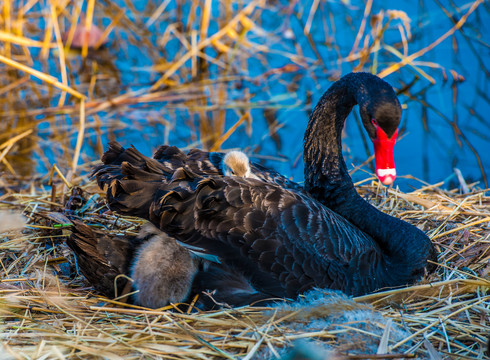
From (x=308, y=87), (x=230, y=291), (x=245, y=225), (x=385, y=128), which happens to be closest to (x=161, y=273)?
(x=230, y=291)

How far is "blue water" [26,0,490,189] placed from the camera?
474 cm

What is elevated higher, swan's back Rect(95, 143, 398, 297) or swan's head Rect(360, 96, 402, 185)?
swan's head Rect(360, 96, 402, 185)

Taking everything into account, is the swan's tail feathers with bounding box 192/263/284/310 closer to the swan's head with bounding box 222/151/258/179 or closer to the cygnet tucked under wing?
the cygnet tucked under wing

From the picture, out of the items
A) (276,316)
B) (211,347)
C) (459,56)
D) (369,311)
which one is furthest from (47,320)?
(459,56)

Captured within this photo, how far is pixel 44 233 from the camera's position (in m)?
3.07

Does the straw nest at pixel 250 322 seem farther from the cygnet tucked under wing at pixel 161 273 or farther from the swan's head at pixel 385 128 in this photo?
the swan's head at pixel 385 128

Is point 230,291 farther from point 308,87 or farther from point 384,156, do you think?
point 308,87

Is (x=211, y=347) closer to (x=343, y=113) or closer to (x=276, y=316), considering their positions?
(x=276, y=316)

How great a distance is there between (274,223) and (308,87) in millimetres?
3457

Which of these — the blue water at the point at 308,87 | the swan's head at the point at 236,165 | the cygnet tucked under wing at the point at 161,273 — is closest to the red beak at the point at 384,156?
the swan's head at the point at 236,165

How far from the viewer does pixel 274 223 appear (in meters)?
2.35

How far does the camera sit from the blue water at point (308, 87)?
15.6ft

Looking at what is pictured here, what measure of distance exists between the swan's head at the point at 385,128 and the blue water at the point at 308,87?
70.6 inches

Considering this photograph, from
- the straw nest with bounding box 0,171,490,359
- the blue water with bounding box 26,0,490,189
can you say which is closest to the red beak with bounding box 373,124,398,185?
the straw nest with bounding box 0,171,490,359
